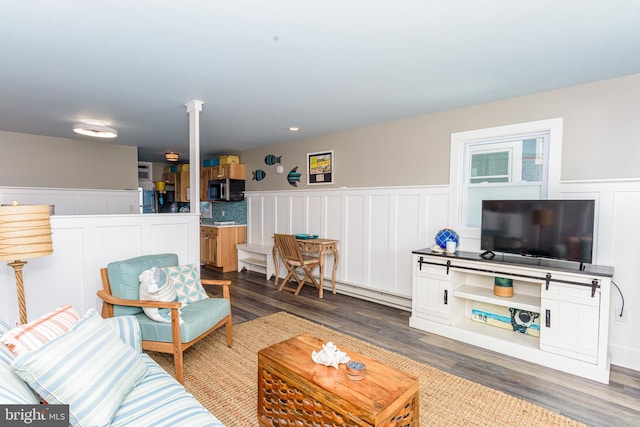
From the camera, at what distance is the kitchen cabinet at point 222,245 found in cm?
634

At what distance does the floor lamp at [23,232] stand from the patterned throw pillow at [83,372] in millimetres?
930

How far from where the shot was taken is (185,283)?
10.1ft

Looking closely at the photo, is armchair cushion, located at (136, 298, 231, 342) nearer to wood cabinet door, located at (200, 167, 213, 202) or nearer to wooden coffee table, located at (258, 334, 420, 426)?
wooden coffee table, located at (258, 334, 420, 426)

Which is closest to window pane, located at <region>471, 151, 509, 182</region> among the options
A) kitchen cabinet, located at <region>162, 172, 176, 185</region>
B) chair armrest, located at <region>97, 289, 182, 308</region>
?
chair armrest, located at <region>97, 289, 182, 308</region>

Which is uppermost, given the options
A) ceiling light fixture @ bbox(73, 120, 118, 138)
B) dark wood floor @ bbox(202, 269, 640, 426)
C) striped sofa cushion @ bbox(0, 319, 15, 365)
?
ceiling light fixture @ bbox(73, 120, 118, 138)

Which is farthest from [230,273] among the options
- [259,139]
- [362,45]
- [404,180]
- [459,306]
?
[362,45]

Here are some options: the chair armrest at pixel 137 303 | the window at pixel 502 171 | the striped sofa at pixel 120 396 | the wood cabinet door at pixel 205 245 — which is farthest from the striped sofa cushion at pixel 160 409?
the wood cabinet door at pixel 205 245

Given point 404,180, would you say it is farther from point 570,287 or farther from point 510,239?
point 570,287

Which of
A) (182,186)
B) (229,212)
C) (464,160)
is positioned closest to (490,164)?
(464,160)

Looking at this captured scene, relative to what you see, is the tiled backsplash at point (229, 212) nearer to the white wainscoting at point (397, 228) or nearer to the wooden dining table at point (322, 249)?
the white wainscoting at point (397, 228)

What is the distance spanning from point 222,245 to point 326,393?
5.16 m

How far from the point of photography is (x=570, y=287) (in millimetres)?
2684

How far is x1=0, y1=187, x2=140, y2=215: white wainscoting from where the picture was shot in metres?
5.06

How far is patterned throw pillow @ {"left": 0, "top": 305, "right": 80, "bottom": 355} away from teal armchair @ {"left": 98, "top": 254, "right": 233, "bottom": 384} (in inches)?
32.6
